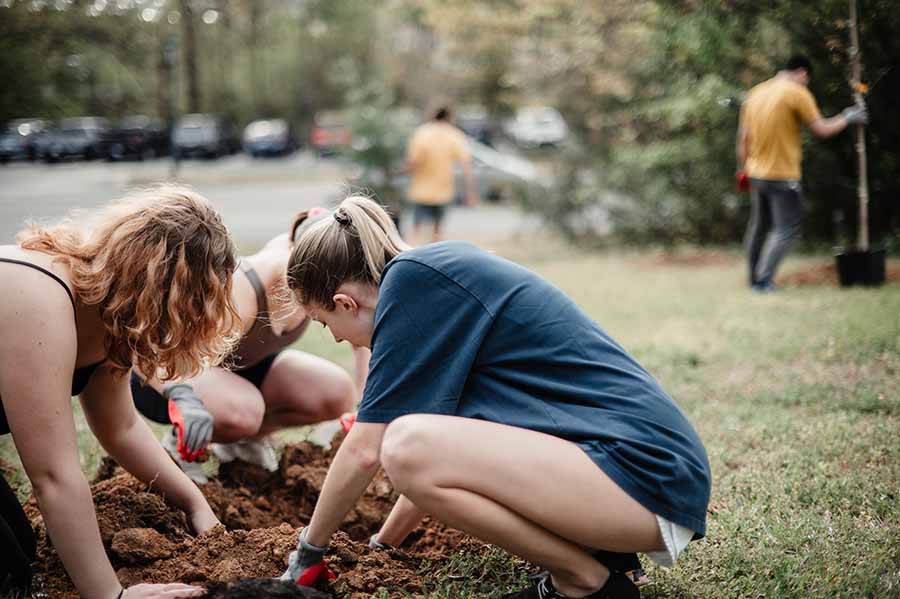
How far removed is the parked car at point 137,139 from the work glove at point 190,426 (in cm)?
2447

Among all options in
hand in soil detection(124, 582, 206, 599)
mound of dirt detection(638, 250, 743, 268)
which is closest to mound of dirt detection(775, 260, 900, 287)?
mound of dirt detection(638, 250, 743, 268)

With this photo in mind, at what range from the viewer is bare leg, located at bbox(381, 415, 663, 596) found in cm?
206

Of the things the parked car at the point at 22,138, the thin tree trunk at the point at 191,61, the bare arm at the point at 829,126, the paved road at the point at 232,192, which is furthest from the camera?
the thin tree trunk at the point at 191,61

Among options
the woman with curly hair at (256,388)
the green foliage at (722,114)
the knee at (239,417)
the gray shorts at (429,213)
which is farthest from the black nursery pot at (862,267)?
the knee at (239,417)

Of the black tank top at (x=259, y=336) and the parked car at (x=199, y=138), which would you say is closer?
the black tank top at (x=259, y=336)

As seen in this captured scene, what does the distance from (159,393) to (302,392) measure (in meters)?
0.58

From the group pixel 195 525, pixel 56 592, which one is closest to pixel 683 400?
pixel 195 525

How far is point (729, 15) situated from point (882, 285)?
339cm

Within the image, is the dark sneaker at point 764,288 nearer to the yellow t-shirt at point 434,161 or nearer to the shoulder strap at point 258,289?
the yellow t-shirt at point 434,161

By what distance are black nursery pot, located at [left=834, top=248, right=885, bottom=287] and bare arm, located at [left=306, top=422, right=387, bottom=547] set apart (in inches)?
229

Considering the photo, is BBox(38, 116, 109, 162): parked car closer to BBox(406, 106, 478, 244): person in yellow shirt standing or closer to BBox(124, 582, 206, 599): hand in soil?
BBox(406, 106, 478, 244): person in yellow shirt standing

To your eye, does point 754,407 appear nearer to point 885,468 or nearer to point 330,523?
point 885,468

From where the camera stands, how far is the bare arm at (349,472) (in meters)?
2.14

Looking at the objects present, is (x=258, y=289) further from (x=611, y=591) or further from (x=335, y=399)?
(x=611, y=591)
